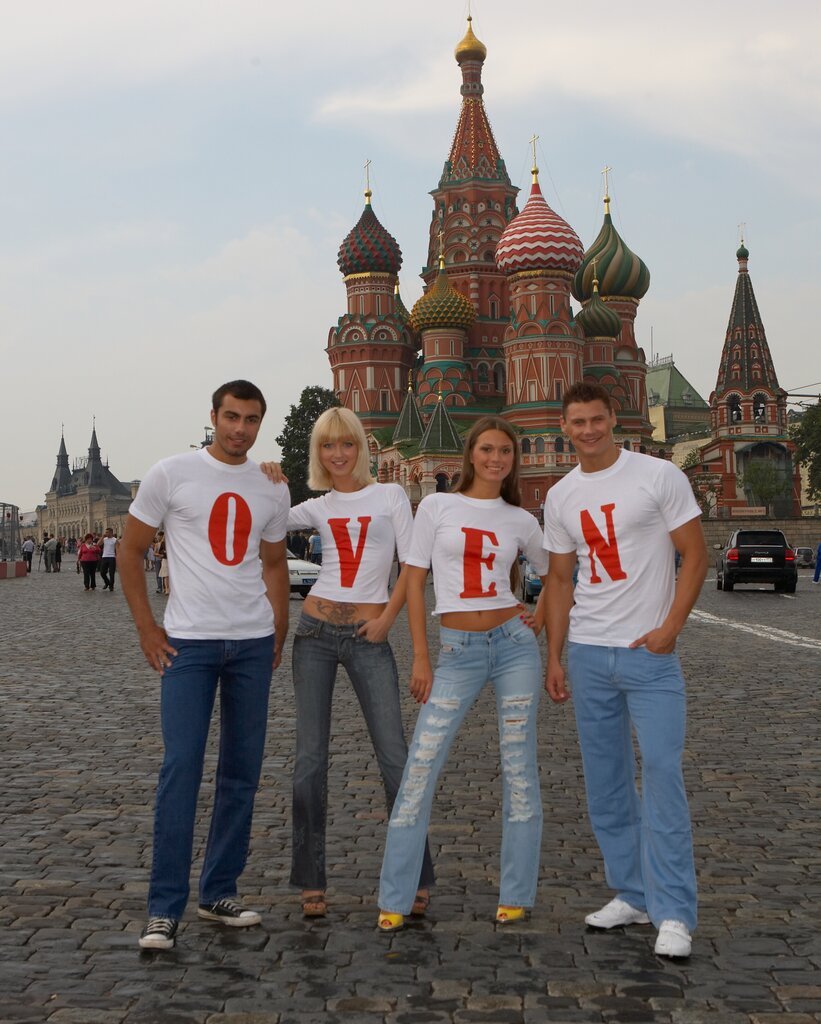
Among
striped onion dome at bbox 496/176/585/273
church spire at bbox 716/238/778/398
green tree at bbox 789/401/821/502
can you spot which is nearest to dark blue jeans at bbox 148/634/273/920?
striped onion dome at bbox 496/176/585/273

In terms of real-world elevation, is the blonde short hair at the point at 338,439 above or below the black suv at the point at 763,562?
above

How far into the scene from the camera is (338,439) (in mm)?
4973

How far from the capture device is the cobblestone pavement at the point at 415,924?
3.72 metres

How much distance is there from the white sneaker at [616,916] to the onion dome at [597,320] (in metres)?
78.1

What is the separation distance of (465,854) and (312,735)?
1120 millimetres

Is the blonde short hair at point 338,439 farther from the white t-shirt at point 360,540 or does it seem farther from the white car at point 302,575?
the white car at point 302,575

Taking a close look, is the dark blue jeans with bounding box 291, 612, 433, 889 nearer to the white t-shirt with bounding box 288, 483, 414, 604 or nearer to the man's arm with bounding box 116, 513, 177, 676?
the white t-shirt with bounding box 288, 483, 414, 604

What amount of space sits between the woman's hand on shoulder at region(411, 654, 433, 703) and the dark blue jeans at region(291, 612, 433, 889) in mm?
135

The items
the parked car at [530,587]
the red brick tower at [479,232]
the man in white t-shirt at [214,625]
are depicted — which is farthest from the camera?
the red brick tower at [479,232]

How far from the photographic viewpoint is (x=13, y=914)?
4.62m

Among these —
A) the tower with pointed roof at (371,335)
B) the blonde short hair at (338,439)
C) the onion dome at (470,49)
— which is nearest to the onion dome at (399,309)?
A: the tower with pointed roof at (371,335)

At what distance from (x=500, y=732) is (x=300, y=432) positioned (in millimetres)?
70639

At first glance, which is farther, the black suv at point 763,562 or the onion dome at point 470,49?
the onion dome at point 470,49

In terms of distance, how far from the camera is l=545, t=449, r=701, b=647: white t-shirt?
15.0ft
